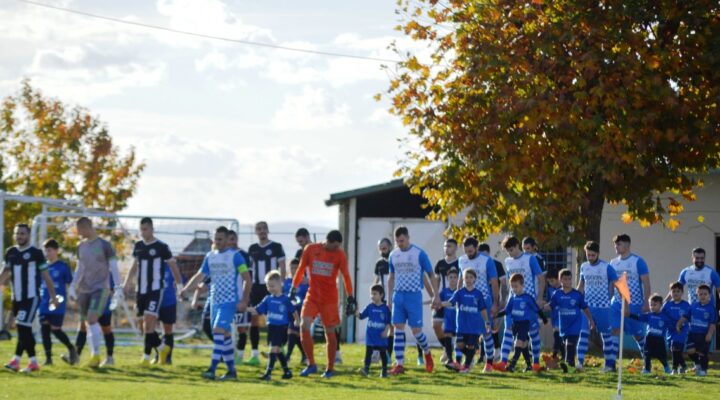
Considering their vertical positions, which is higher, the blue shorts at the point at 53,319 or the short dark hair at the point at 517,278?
the short dark hair at the point at 517,278

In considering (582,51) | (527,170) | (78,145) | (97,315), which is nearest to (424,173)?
(527,170)

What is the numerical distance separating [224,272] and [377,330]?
231 cm

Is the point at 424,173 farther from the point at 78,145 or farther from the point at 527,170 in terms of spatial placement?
the point at 78,145

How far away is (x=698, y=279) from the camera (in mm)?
21516

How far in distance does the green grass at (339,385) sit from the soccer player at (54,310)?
31 cm

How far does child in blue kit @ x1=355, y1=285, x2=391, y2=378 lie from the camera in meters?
18.1

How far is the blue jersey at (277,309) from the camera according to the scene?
17188mm

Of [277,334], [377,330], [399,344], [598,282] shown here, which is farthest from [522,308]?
[277,334]

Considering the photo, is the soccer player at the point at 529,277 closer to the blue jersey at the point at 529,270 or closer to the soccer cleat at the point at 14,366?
the blue jersey at the point at 529,270

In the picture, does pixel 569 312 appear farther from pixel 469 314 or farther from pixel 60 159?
pixel 60 159

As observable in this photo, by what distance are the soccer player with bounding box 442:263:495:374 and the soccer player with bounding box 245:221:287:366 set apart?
9.39ft

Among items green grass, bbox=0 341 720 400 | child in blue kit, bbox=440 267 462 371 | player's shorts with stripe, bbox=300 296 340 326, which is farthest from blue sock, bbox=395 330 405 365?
player's shorts with stripe, bbox=300 296 340 326

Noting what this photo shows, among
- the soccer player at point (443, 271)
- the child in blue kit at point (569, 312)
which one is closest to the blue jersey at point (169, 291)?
the soccer player at point (443, 271)

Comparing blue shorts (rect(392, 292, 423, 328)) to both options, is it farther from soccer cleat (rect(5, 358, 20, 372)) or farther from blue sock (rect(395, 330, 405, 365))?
soccer cleat (rect(5, 358, 20, 372))
